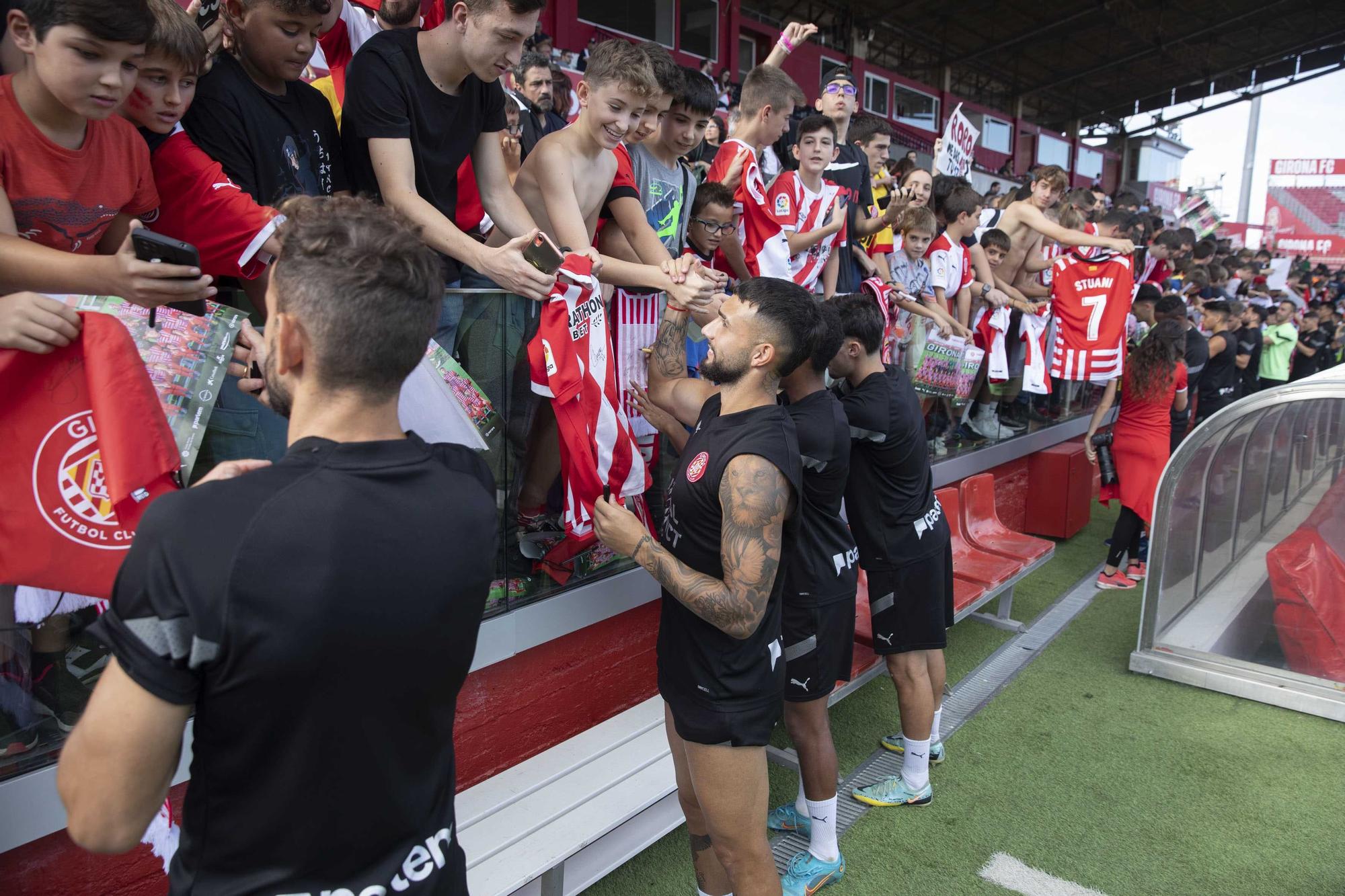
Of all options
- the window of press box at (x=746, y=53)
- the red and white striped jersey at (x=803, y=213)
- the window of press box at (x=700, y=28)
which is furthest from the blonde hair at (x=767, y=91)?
the window of press box at (x=746, y=53)

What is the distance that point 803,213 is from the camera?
17.0ft

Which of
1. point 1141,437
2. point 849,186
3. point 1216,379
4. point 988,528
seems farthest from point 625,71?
point 1216,379

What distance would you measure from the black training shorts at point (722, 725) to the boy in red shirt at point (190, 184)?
5.64 ft

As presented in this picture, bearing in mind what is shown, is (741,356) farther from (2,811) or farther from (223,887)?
(2,811)

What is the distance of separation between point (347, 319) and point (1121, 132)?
47.3 meters

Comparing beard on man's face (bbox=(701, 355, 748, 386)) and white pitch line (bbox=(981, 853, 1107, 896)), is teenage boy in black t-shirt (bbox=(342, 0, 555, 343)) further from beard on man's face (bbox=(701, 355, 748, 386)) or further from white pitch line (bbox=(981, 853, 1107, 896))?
white pitch line (bbox=(981, 853, 1107, 896))

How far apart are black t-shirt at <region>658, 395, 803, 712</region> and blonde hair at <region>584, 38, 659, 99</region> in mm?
1391

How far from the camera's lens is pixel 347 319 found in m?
1.34

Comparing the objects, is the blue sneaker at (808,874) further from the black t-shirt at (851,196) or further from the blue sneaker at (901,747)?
the black t-shirt at (851,196)

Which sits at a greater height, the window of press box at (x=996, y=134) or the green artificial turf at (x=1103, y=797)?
the window of press box at (x=996, y=134)

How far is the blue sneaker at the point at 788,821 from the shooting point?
3.63 metres

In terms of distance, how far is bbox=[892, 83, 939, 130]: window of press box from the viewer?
24.2 meters

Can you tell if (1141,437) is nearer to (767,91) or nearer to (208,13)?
(767,91)

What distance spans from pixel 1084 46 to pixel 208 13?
35.6m
